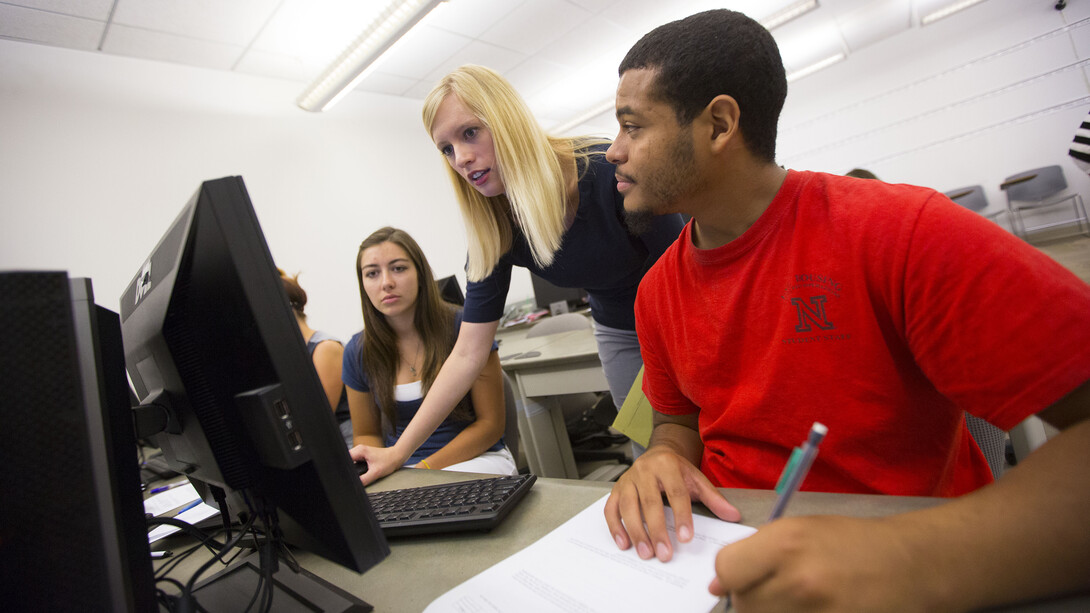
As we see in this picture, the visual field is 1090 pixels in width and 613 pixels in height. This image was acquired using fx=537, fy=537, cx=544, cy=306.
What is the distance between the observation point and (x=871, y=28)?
5008 millimetres

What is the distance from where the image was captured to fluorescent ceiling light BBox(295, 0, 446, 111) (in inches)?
114

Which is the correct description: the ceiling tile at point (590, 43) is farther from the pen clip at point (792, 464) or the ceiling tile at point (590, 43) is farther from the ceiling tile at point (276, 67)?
the pen clip at point (792, 464)

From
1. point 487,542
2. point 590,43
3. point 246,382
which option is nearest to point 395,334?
point 487,542

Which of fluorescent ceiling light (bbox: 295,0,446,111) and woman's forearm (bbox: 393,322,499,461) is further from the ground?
fluorescent ceiling light (bbox: 295,0,446,111)

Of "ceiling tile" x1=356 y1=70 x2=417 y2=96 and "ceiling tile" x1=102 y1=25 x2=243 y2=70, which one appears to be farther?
"ceiling tile" x1=356 y1=70 x2=417 y2=96

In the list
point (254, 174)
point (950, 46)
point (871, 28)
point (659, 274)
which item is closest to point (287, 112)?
point (254, 174)

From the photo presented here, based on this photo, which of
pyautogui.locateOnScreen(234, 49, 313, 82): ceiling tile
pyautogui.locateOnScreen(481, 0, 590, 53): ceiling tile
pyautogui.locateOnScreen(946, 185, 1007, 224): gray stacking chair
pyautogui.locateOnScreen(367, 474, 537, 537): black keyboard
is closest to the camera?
pyautogui.locateOnScreen(367, 474, 537, 537): black keyboard

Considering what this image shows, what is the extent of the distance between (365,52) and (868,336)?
133 inches

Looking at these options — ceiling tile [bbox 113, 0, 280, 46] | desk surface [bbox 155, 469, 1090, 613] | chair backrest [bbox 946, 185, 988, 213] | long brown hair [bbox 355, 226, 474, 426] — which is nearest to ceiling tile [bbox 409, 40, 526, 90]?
ceiling tile [bbox 113, 0, 280, 46]

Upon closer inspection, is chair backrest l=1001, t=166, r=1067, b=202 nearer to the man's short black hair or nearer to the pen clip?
the man's short black hair

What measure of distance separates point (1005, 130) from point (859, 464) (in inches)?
231

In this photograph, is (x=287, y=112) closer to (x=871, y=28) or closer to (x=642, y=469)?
(x=642, y=469)

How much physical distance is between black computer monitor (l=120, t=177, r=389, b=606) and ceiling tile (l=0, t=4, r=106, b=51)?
316 cm

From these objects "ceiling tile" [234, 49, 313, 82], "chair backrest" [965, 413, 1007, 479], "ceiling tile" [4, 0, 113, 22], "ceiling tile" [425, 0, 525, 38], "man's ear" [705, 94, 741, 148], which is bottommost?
"chair backrest" [965, 413, 1007, 479]
